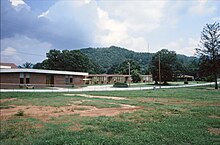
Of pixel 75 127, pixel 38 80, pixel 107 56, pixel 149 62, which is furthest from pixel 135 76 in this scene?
pixel 75 127

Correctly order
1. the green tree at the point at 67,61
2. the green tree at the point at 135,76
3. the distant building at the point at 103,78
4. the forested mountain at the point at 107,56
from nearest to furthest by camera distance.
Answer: the distant building at the point at 103,78, the green tree at the point at 135,76, the green tree at the point at 67,61, the forested mountain at the point at 107,56

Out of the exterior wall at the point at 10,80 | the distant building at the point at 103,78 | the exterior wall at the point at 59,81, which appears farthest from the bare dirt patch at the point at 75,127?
the distant building at the point at 103,78

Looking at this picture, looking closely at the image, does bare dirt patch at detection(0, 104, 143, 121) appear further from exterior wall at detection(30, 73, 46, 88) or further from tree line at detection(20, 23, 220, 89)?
exterior wall at detection(30, 73, 46, 88)

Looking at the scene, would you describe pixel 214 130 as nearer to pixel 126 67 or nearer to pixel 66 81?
pixel 66 81

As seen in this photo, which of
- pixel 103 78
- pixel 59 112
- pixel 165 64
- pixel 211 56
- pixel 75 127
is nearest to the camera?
pixel 75 127

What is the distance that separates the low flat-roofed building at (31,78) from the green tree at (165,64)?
2400 centimetres

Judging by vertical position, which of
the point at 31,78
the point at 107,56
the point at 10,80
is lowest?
the point at 10,80

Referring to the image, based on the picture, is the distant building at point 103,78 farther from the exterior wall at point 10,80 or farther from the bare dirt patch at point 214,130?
the bare dirt patch at point 214,130

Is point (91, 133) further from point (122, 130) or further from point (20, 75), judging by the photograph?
point (20, 75)

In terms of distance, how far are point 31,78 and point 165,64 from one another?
33.2m

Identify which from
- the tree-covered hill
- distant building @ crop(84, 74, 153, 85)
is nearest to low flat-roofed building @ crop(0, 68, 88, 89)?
distant building @ crop(84, 74, 153, 85)

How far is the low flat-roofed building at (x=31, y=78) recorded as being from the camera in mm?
37938

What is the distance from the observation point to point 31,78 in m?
39.2

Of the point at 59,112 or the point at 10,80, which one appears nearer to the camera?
the point at 59,112
